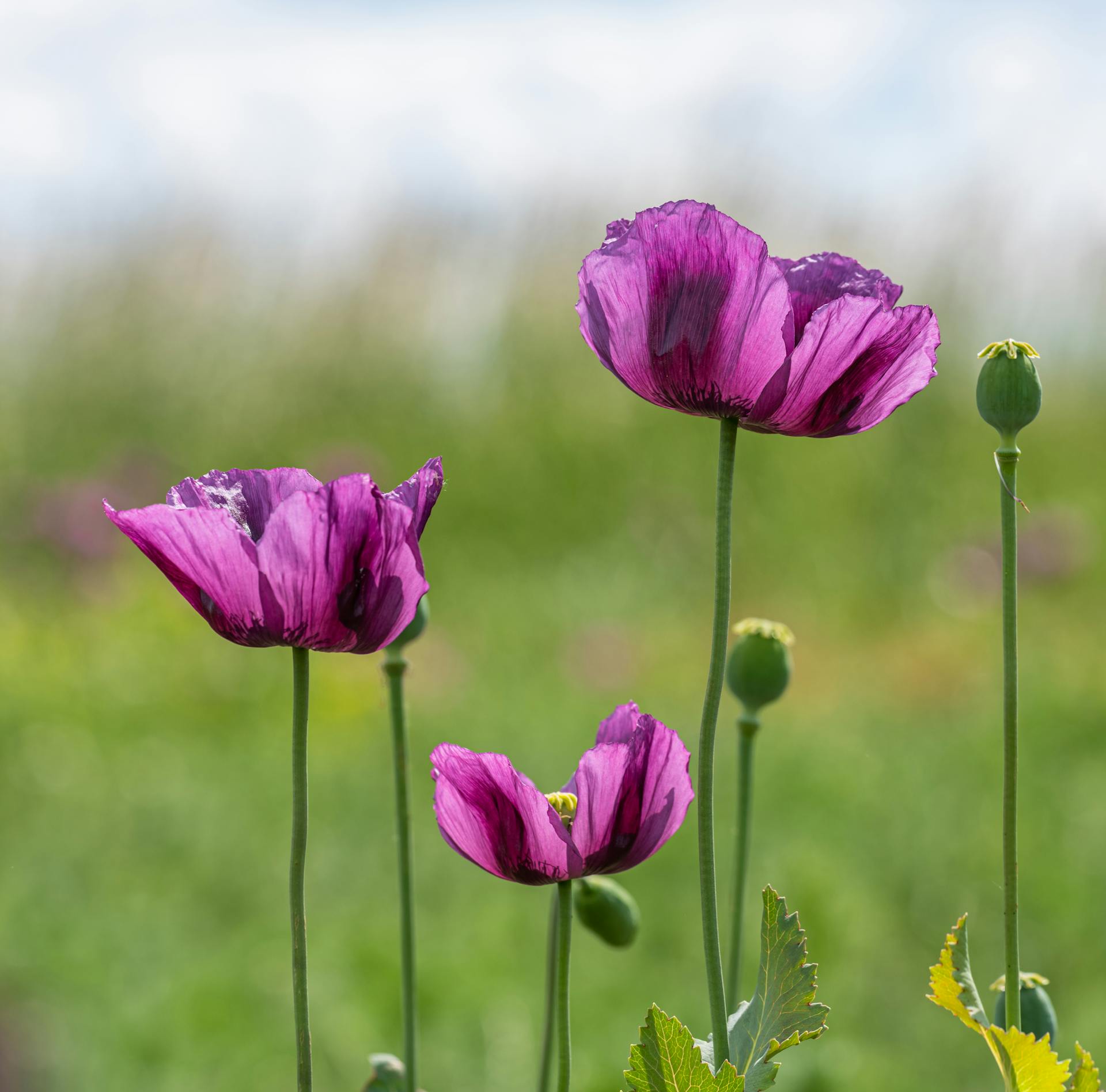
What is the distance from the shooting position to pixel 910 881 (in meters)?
1.53

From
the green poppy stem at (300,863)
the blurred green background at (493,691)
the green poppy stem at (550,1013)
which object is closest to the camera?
the green poppy stem at (300,863)

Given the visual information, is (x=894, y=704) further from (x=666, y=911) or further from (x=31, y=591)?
(x=31, y=591)

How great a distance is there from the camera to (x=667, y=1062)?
0.89 feet

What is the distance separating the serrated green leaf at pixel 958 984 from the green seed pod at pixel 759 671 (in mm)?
125

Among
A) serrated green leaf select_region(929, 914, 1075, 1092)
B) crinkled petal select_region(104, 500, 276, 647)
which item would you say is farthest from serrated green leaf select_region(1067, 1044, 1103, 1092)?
crinkled petal select_region(104, 500, 276, 647)

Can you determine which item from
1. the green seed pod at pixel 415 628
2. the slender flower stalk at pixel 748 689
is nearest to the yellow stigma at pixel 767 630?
the slender flower stalk at pixel 748 689

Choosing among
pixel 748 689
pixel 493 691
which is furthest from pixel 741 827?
pixel 493 691

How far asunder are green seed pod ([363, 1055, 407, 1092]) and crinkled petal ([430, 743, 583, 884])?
0.29 feet

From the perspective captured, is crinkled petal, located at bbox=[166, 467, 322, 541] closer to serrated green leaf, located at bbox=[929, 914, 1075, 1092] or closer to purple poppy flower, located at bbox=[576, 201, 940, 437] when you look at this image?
purple poppy flower, located at bbox=[576, 201, 940, 437]

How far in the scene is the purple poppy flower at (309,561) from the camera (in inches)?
11.2

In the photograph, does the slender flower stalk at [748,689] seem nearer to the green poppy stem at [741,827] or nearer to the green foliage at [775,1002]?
the green poppy stem at [741,827]

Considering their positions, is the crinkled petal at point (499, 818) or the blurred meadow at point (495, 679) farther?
the blurred meadow at point (495, 679)

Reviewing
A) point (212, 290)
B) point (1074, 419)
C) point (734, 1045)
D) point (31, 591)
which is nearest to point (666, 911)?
point (734, 1045)

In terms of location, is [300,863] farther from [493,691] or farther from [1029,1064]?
[493,691]
